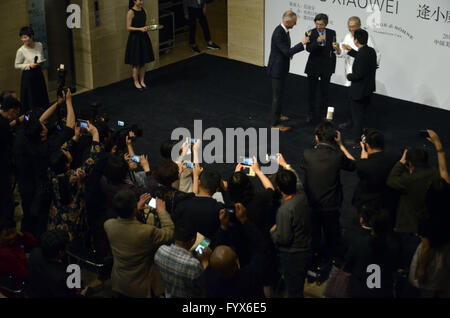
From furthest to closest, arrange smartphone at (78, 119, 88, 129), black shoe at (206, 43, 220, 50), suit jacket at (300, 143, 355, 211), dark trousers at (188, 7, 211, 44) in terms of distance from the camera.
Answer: black shoe at (206, 43, 220, 50), dark trousers at (188, 7, 211, 44), smartphone at (78, 119, 88, 129), suit jacket at (300, 143, 355, 211)

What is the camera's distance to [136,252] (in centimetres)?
532

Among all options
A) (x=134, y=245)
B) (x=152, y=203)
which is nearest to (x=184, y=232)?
(x=134, y=245)

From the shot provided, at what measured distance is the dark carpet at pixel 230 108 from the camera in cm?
932

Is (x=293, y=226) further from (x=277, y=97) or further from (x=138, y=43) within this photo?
(x=138, y=43)

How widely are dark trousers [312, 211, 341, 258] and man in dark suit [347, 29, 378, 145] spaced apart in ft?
9.32

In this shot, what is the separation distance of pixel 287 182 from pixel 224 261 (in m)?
1.12

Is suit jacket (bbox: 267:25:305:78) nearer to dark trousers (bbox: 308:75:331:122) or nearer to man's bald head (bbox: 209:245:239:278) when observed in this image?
dark trousers (bbox: 308:75:331:122)

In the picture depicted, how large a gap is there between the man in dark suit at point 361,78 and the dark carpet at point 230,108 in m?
0.56

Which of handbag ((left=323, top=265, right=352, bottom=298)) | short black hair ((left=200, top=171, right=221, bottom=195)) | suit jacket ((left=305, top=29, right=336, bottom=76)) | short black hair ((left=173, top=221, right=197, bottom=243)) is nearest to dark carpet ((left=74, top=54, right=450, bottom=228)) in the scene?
suit jacket ((left=305, top=29, right=336, bottom=76))

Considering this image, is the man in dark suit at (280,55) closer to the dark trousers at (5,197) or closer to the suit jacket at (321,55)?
the suit jacket at (321,55)

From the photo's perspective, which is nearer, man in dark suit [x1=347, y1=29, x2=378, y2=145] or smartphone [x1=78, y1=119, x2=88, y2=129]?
smartphone [x1=78, y1=119, x2=88, y2=129]

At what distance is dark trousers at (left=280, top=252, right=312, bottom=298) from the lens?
568cm

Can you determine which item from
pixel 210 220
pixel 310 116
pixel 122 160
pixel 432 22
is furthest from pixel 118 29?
pixel 210 220

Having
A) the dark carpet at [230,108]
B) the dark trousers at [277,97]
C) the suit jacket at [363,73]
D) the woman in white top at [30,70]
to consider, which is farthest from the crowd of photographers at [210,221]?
the dark trousers at [277,97]
